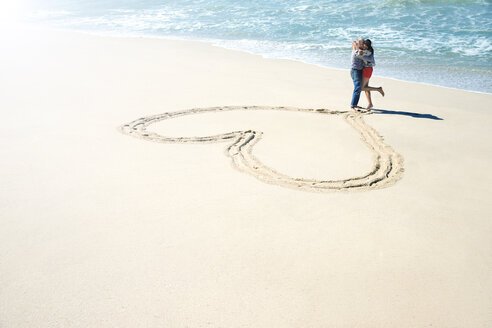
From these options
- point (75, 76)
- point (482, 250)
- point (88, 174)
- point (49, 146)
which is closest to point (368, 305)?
point (482, 250)

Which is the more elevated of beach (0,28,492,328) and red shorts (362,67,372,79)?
red shorts (362,67,372,79)

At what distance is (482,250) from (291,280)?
1513mm

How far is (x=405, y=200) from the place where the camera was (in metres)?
3.60

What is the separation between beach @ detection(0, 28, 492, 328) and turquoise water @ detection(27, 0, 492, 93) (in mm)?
3058

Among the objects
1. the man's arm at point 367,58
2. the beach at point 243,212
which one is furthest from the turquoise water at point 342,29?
the beach at point 243,212

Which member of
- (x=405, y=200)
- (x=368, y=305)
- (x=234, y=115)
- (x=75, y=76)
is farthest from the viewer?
(x=75, y=76)

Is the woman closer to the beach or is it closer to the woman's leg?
the woman's leg

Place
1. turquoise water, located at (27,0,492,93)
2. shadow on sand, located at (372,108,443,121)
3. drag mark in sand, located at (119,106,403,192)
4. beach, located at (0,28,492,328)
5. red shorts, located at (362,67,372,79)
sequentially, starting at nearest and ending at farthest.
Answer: beach, located at (0,28,492,328), drag mark in sand, located at (119,106,403,192), shadow on sand, located at (372,108,443,121), red shorts, located at (362,67,372,79), turquoise water, located at (27,0,492,93)

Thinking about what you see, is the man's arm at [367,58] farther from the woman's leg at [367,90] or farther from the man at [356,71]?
the woman's leg at [367,90]

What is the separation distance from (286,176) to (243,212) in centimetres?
90

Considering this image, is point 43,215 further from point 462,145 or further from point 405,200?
point 462,145

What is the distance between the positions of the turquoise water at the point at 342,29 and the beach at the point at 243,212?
306 centimetres

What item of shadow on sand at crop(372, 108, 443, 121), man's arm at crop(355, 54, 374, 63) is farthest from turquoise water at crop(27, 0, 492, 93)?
man's arm at crop(355, 54, 374, 63)

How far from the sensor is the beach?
7.94ft
